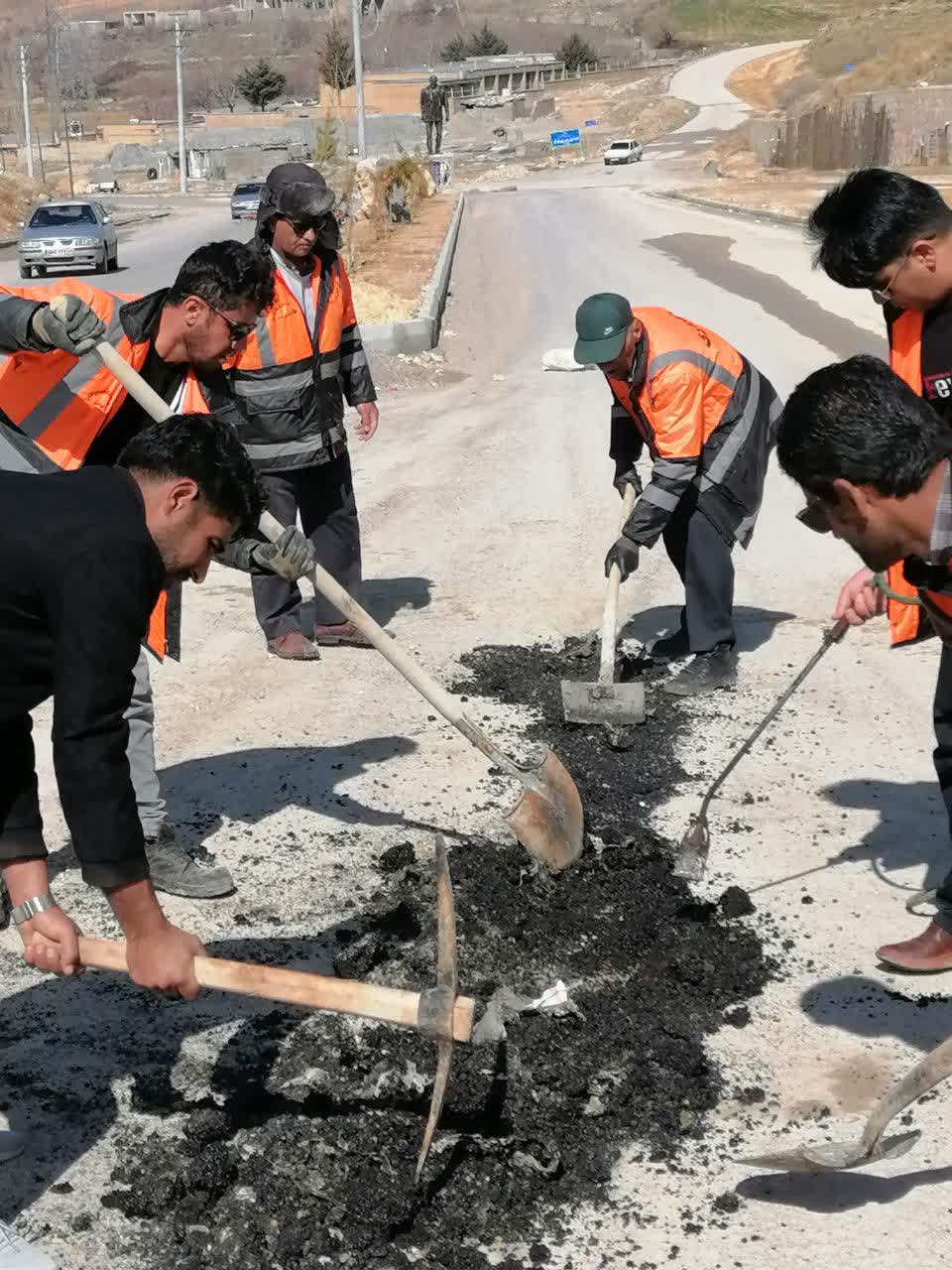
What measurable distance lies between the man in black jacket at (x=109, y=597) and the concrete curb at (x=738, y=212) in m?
25.0

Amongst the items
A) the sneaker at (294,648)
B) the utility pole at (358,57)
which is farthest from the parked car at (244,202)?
the sneaker at (294,648)

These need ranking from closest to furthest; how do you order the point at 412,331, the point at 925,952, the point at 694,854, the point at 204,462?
the point at 204,462
the point at 925,952
the point at 694,854
the point at 412,331

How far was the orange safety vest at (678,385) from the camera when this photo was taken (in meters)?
5.54

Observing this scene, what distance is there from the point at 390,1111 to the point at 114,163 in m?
78.2

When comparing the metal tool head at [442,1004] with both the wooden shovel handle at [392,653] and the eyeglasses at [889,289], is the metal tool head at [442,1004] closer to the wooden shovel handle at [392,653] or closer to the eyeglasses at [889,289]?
the wooden shovel handle at [392,653]

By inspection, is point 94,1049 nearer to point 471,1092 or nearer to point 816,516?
point 471,1092

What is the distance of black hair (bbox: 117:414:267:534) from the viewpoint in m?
2.61

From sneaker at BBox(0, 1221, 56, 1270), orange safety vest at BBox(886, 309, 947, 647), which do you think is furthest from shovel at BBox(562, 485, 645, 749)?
sneaker at BBox(0, 1221, 56, 1270)

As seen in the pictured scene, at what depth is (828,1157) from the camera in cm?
297

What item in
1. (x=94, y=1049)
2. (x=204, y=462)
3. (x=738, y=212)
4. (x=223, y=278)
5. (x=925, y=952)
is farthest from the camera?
(x=738, y=212)

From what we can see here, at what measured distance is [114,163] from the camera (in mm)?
74625

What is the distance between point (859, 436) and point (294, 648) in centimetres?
407

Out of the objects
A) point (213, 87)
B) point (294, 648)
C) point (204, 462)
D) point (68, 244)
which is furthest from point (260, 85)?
point (204, 462)

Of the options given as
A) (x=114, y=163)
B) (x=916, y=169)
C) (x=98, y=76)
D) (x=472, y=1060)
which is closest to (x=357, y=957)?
(x=472, y=1060)
